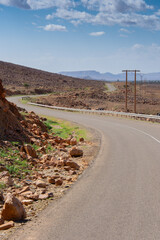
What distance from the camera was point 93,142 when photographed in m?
21.9

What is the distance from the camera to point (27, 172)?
11.7 meters

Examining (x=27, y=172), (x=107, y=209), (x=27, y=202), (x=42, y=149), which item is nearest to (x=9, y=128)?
(x=42, y=149)

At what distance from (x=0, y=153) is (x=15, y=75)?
131 meters

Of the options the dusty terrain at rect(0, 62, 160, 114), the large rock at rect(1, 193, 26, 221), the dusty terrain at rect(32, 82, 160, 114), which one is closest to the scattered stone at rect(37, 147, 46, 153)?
the large rock at rect(1, 193, 26, 221)

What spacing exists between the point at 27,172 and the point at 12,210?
443cm

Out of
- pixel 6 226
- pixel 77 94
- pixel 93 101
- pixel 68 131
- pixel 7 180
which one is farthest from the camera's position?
pixel 77 94

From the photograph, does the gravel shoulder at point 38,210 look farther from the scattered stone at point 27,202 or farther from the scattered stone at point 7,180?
the scattered stone at point 7,180

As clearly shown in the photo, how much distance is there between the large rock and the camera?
23.9 ft

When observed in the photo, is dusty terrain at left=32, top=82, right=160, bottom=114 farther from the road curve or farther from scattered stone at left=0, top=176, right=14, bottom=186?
scattered stone at left=0, top=176, right=14, bottom=186

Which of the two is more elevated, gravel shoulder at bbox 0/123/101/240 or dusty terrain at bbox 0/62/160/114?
dusty terrain at bbox 0/62/160/114

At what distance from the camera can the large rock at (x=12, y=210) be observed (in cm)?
730

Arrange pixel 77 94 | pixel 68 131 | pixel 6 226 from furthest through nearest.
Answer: pixel 77 94
pixel 68 131
pixel 6 226

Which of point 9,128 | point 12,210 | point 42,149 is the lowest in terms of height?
point 12,210

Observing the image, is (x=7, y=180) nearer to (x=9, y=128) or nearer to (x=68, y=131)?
(x=9, y=128)
